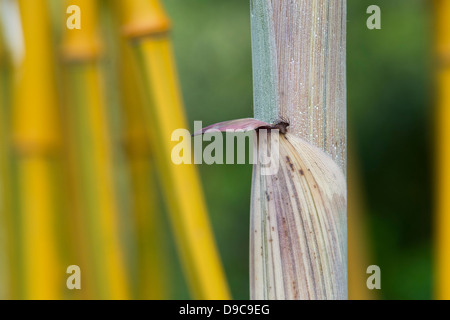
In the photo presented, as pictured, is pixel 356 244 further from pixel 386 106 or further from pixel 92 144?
pixel 92 144

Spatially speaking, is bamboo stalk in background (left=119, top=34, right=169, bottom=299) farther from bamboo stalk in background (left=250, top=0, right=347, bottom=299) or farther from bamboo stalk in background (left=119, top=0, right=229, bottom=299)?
bamboo stalk in background (left=250, top=0, right=347, bottom=299)

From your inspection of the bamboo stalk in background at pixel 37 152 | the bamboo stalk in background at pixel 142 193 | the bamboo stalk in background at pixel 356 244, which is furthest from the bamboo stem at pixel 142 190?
the bamboo stalk in background at pixel 356 244

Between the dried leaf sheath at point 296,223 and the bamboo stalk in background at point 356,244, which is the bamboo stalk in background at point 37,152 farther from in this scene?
the bamboo stalk in background at point 356,244

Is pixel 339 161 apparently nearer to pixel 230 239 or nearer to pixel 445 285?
pixel 445 285

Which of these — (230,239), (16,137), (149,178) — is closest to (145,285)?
(149,178)

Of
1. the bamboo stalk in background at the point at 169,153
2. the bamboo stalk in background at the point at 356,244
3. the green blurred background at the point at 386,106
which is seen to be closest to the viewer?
the bamboo stalk in background at the point at 169,153
